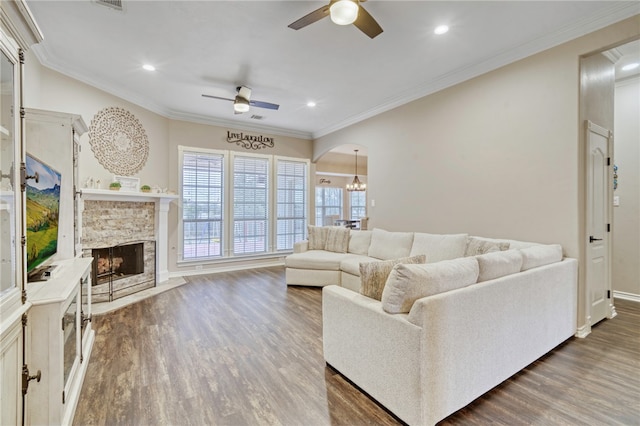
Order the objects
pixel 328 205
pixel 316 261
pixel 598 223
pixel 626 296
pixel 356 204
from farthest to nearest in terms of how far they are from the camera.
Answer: pixel 356 204
pixel 328 205
pixel 316 261
pixel 626 296
pixel 598 223

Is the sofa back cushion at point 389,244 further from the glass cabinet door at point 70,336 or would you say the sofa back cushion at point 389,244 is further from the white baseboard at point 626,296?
the glass cabinet door at point 70,336

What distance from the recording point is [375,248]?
4.80 meters

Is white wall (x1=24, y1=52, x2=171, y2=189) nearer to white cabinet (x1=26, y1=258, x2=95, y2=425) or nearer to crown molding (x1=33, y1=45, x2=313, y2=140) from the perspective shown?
crown molding (x1=33, y1=45, x2=313, y2=140)

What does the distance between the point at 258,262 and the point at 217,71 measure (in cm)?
400

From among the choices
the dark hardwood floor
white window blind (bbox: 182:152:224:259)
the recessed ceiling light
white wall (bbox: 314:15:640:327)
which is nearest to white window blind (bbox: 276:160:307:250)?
white window blind (bbox: 182:152:224:259)

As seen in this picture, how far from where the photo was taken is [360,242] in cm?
516

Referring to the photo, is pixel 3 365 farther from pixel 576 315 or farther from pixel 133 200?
pixel 576 315

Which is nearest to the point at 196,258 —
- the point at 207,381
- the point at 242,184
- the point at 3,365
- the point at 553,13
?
the point at 242,184

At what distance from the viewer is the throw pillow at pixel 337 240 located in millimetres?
5281

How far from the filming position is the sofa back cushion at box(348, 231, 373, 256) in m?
5.08

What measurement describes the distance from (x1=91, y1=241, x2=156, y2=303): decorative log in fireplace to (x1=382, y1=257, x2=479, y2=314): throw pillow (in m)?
4.17

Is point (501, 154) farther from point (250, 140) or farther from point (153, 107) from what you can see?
point (153, 107)

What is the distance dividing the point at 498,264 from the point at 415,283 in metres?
0.87

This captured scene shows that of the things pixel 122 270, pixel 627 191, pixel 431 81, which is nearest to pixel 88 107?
pixel 122 270
